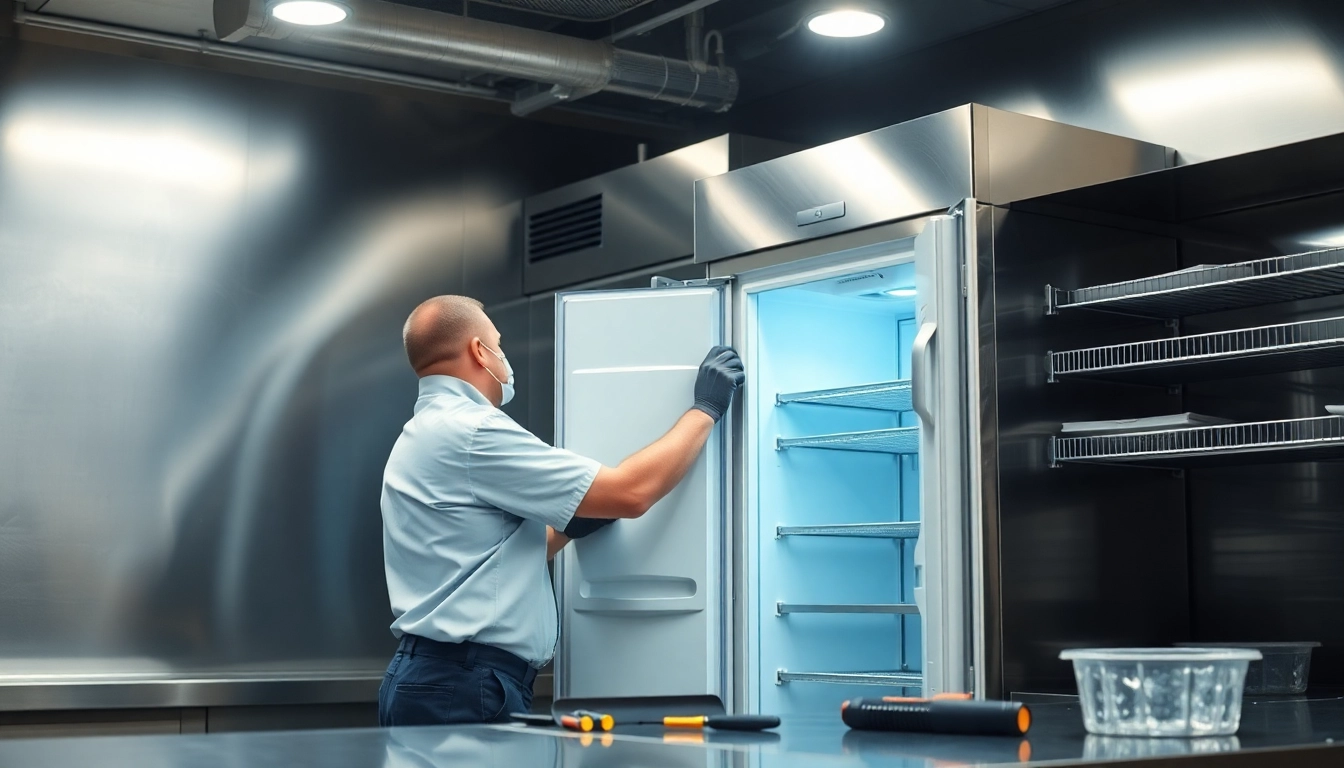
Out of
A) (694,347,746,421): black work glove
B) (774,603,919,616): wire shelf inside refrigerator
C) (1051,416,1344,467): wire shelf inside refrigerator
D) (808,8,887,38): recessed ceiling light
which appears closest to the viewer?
(1051,416,1344,467): wire shelf inside refrigerator

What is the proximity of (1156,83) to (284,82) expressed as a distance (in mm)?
2614

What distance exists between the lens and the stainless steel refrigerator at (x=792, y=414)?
3.38 m

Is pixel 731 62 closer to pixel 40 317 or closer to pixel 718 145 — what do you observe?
pixel 718 145

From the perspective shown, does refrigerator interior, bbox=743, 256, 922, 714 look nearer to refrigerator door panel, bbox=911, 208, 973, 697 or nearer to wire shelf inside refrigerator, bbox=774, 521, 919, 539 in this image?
wire shelf inside refrigerator, bbox=774, 521, 919, 539

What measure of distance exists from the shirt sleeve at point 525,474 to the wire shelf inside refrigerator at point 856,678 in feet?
2.31

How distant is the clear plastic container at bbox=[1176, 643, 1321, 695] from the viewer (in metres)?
3.12

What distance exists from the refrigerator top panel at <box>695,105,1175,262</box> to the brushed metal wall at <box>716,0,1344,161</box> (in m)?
0.18

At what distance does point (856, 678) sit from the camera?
3.44 meters

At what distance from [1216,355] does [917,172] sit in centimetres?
76

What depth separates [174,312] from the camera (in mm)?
4566

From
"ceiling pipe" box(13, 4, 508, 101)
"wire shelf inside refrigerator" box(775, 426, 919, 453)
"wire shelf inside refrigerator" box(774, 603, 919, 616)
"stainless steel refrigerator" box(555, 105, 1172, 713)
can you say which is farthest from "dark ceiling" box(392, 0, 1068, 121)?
"wire shelf inside refrigerator" box(774, 603, 919, 616)

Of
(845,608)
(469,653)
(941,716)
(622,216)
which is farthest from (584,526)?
(941,716)

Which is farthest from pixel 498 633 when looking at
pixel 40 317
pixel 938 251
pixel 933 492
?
pixel 40 317

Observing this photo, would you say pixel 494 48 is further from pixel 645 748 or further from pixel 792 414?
pixel 645 748
